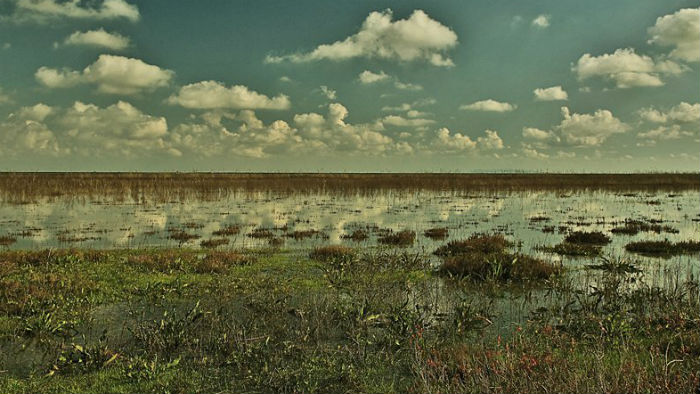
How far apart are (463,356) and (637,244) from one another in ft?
46.9

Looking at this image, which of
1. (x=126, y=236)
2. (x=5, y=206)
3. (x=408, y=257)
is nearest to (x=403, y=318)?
(x=408, y=257)

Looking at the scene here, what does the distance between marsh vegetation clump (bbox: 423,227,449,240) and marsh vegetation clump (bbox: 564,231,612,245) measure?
4991 millimetres

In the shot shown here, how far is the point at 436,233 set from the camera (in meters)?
20.1

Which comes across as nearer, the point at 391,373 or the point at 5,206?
the point at 391,373

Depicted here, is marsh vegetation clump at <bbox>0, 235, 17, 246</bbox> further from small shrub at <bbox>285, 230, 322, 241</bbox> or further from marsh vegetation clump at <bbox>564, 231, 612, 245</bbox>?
marsh vegetation clump at <bbox>564, 231, 612, 245</bbox>

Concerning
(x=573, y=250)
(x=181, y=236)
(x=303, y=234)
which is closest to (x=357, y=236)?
(x=303, y=234)

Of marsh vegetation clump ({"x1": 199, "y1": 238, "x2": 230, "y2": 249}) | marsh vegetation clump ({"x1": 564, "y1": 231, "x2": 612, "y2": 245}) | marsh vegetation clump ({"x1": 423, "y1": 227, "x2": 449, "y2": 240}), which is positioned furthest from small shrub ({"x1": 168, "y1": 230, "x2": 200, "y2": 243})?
Answer: marsh vegetation clump ({"x1": 564, "y1": 231, "x2": 612, "y2": 245})

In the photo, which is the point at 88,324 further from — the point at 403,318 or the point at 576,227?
the point at 576,227

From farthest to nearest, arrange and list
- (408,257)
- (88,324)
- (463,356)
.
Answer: (408,257)
(88,324)
(463,356)

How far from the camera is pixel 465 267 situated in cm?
1247

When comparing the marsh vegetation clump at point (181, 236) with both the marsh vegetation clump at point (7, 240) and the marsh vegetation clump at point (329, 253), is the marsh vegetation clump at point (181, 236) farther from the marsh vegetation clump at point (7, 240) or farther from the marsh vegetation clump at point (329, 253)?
the marsh vegetation clump at point (329, 253)

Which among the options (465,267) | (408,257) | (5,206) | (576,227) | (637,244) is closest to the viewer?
(465,267)

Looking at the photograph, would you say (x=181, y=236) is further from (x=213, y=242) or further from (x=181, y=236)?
(x=213, y=242)

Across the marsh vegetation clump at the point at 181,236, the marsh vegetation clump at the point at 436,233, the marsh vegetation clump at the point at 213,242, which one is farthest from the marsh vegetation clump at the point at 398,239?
the marsh vegetation clump at the point at 181,236
